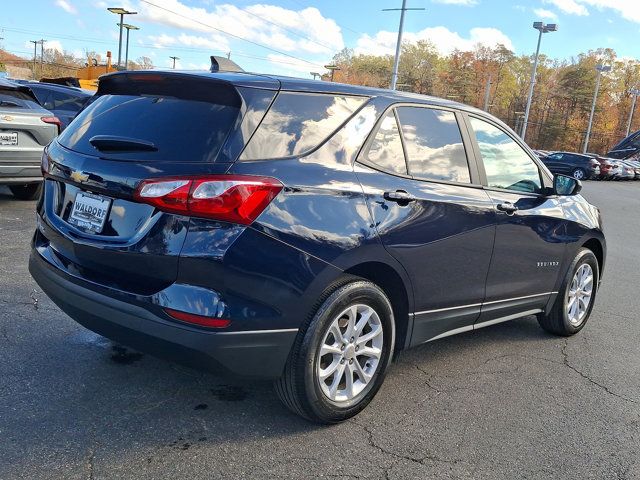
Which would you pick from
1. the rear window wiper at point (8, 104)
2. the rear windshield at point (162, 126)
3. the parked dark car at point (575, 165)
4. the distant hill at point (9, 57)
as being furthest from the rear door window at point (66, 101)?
the distant hill at point (9, 57)

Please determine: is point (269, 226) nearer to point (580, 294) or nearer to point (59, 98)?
point (580, 294)

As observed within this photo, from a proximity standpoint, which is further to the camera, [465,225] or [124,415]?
[465,225]

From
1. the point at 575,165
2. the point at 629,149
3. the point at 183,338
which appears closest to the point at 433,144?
the point at 183,338

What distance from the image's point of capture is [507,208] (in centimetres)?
399

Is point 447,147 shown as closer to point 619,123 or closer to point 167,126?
point 167,126

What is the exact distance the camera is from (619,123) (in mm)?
95938

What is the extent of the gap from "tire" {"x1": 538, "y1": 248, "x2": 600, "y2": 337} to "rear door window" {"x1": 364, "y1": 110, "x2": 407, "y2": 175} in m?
2.21

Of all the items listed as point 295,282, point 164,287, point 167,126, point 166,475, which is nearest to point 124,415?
→ point 166,475

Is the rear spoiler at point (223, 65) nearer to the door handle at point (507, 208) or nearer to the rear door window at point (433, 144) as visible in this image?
the rear door window at point (433, 144)

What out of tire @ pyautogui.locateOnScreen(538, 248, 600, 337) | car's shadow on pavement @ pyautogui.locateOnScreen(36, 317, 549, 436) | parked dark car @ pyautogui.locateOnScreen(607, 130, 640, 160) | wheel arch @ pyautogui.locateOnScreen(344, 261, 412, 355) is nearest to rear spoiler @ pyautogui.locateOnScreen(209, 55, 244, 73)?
wheel arch @ pyautogui.locateOnScreen(344, 261, 412, 355)

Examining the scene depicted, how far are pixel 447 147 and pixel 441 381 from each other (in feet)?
4.89

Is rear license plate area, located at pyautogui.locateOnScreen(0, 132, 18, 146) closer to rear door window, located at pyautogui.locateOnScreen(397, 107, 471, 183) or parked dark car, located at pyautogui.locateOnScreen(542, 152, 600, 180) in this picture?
rear door window, located at pyautogui.locateOnScreen(397, 107, 471, 183)

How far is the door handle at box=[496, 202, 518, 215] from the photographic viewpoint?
13.0ft

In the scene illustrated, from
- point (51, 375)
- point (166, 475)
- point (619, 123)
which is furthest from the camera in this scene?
point (619, 123)
